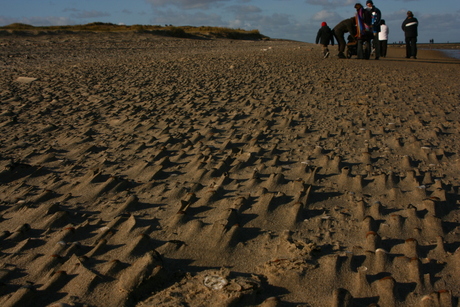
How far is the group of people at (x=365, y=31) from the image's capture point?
399 inches

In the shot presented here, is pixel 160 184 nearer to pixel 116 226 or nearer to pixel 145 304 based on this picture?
pixel 116 226

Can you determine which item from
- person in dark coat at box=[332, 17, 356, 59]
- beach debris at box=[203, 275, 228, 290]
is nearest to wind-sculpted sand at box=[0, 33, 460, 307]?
beach debris at box=[203, 275, 228, 290]

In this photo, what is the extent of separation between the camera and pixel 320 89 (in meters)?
6.21

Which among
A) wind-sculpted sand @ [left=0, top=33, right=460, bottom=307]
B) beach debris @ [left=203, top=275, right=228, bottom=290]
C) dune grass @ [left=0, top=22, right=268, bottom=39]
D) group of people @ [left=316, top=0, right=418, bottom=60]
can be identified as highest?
dune grass @ [left=0, top=22, right=268, bottom=39]

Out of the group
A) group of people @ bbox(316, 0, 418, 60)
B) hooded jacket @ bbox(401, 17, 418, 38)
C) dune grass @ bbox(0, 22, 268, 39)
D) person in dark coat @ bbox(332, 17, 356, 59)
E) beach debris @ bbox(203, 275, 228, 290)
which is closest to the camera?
beach debris @ bbox(203, 275, 228, 290)

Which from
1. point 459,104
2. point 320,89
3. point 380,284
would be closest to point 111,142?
point 380,284

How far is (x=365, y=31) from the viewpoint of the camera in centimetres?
1016

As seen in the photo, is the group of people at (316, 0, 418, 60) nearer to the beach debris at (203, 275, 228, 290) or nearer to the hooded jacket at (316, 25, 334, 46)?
the hooded jacket at (316, 25, 334, 46)

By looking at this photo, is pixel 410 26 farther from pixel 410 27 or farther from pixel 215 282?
pixel 215 282

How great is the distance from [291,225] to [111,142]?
2250mm

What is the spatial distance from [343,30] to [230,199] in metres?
9.30

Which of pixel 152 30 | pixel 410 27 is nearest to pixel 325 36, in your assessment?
pixel 410 27

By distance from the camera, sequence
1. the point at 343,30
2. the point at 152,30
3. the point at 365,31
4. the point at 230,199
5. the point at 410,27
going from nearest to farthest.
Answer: the point at 230,199, the point at 365,31, the point at 343,30, the point at 410,27, the point at 152,30

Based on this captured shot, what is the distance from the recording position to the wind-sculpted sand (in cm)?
189
